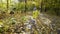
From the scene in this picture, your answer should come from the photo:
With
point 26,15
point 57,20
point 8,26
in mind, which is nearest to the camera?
point 8,26

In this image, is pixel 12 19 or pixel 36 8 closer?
pixel 12 19

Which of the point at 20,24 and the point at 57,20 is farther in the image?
the point at 57,20

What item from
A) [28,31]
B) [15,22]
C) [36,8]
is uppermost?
[36,8]

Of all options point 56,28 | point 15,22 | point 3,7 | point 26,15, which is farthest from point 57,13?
point 3,7

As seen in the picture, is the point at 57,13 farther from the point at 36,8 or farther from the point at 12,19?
the point at 12,19

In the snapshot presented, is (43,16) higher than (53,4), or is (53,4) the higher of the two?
(53,4)

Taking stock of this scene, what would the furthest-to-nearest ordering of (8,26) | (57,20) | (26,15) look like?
(57,20)
(26,15)
(8,26)

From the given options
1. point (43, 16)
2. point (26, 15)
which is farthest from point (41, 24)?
point (26, 15)

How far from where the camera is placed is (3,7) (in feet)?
6.86

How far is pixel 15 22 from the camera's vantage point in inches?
83.7

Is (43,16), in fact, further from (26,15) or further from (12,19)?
(12,19)

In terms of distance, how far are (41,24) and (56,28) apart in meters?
0.25

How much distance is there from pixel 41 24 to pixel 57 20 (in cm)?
30

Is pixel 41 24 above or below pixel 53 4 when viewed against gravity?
below
